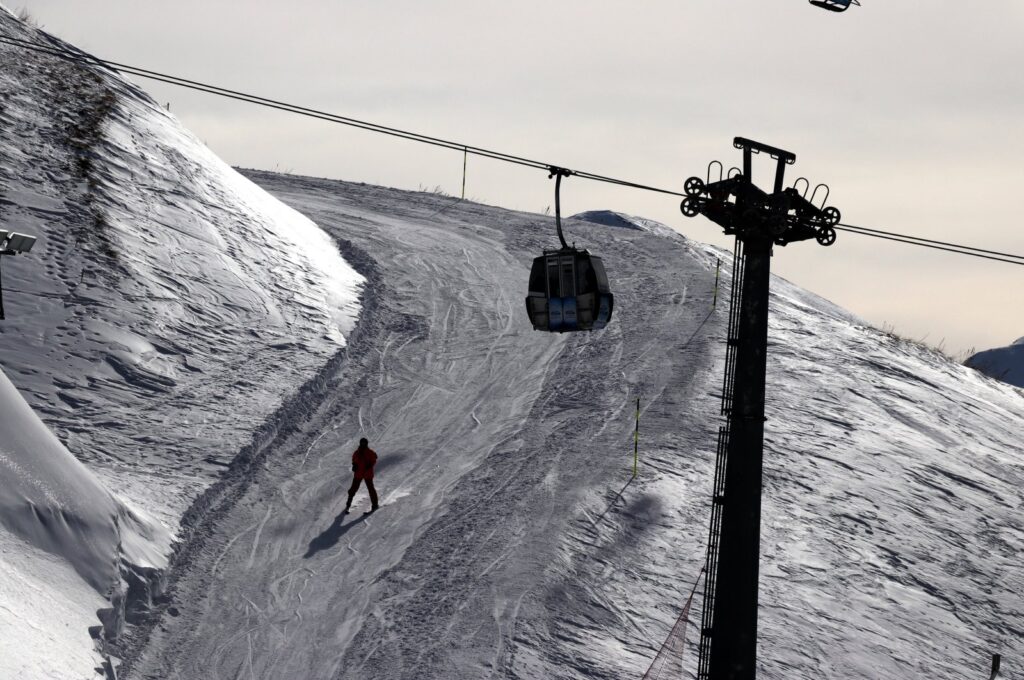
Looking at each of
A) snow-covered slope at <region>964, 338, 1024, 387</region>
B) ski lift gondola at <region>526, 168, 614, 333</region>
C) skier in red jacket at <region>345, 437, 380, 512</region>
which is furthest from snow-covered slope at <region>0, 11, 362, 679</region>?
snow-covered slope at <region>964, 338, 1024, 387</region>

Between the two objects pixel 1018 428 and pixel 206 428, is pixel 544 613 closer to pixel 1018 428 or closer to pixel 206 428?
pixel 206 428

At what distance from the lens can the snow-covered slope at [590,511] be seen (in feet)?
69.5

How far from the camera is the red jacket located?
82.0ft

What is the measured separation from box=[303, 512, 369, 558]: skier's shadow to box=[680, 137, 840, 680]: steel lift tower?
9365 millimetres

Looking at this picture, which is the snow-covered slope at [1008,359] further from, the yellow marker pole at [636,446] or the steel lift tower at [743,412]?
the steel lift tower at [743,412]

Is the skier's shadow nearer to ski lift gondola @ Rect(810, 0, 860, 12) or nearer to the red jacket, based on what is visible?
the red jacket

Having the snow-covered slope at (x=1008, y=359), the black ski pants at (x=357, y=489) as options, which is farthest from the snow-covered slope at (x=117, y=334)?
the snow-covered slope at (x=1008, y=359)

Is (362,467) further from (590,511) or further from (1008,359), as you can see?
(1008,359)

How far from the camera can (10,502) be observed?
20516 millimetres

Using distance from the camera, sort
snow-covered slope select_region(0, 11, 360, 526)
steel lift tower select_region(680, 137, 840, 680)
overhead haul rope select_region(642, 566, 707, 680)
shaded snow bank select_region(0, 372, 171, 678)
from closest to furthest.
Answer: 1. steel lift tower select_region(680, 137, 840, 680)
2. shaded snow bank select_region(0, 372, 171, 678)
3. overhead haul rope select_region(642, 566, 707, 680)
4. snow-covered slope select_region(0, 11, 360, 526)

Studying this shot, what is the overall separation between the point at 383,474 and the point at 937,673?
11117mm

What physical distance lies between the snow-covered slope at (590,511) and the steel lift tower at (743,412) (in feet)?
14.9

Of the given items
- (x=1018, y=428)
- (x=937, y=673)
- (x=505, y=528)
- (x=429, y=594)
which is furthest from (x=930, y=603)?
(x=1018, y=428)

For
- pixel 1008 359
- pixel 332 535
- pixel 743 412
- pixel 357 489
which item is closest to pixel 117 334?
pixel 357 489
